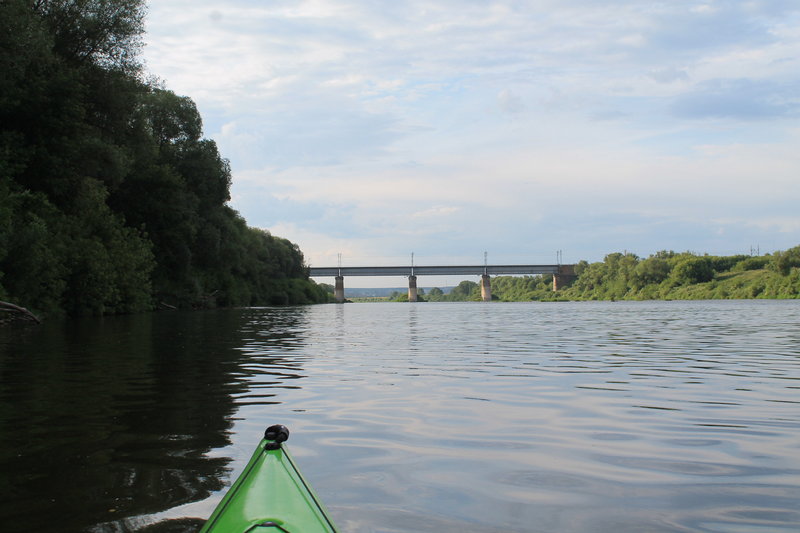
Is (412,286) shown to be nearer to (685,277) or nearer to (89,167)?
(685,277)

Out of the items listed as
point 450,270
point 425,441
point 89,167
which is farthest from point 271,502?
point 450,270

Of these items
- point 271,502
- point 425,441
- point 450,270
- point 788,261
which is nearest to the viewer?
point 271,502

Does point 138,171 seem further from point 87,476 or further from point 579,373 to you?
point 87,476

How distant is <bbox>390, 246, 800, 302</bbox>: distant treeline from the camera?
12319 cm

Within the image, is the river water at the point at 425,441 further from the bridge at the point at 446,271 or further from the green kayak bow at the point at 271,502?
the bridge at the point at 446,271

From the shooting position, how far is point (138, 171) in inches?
2024

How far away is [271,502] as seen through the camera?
3447mm

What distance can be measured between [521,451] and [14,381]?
357 inches

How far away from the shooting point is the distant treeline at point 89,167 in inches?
1211

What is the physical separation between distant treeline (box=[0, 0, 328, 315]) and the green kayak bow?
93.8 ft

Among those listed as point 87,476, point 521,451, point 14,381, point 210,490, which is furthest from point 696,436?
point 14,381

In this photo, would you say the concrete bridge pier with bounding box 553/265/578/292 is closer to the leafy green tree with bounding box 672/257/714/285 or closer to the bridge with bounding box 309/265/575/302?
the bridge with bounding box 309/265/575/302

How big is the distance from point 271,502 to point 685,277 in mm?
152950

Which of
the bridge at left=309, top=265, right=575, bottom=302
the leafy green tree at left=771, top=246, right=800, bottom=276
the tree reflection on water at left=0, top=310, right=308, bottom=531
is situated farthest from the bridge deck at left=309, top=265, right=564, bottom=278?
the tree reflection on water at left=0, top=310, right=308, bottom=531
